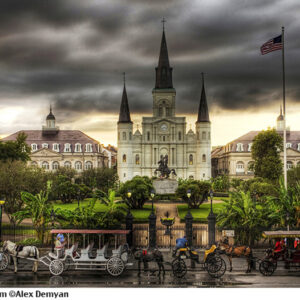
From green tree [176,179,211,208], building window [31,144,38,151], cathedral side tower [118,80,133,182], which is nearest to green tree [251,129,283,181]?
green tree [176,179,211,208]

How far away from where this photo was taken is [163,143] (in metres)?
66.9

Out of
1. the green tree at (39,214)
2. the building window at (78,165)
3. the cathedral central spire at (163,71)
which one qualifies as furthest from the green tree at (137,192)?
the cathedral central spire at (163,71)

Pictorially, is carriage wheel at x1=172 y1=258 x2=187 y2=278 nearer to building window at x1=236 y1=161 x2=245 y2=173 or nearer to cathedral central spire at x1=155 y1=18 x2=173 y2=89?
building window at x1=236 y1=161 x2=245 y2=173

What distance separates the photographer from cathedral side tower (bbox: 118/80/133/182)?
66000mm

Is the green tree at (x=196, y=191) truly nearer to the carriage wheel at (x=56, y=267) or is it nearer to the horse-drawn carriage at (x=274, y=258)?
the horse-drawn carriage at (x=274, y=258)

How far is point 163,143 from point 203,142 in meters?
7.29

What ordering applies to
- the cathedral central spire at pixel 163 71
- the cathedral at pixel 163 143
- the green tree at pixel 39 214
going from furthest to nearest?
the cathedral central spire at pixel 163 71 < the cathedral at pixel 163 143 < the green tree at pixel 39 214

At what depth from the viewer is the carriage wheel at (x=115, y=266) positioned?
496 inches

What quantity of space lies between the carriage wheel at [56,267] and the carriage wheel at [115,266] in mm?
1664

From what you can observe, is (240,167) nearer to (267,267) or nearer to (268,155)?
(268,155)

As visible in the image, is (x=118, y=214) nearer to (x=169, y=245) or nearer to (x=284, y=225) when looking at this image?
(x=169, y=245)

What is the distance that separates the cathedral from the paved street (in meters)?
52.6

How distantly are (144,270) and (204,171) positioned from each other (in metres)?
53.1

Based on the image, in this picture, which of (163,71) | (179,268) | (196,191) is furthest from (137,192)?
(163,71)
